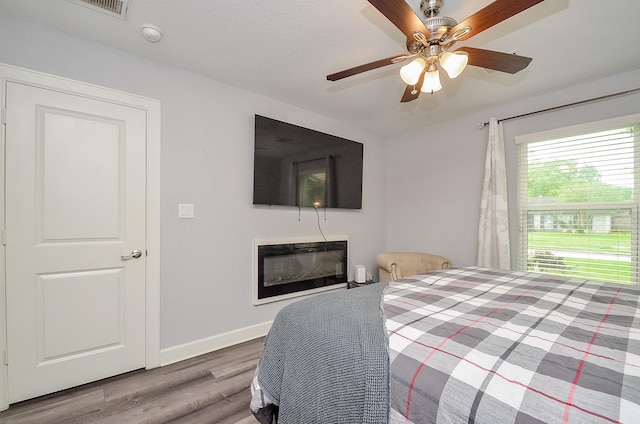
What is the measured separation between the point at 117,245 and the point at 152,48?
5.00ft

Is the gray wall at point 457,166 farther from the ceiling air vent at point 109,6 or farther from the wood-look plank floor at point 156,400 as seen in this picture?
the ceiling air vent at point 109,6

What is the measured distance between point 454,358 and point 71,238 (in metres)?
2.43

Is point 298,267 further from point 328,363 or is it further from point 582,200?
point 582,200

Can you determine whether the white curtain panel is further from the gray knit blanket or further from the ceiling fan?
the gray knit blanket

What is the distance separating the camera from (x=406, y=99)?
2004 millimetres

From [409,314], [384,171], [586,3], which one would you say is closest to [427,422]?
[409,314]

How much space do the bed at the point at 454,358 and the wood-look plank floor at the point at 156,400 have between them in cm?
59

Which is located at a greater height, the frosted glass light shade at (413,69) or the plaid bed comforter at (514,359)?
the frosted glass light shade at (413,69)

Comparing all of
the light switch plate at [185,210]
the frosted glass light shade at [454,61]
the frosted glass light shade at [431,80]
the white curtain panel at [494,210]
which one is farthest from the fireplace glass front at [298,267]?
the frosted glass light shade at [454,61]

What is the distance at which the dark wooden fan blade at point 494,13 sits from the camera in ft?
3.64

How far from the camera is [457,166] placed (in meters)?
3.33

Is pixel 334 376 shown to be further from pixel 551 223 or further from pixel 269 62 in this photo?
pixel 551 223

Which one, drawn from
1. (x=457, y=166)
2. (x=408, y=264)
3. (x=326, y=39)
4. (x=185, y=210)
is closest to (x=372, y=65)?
(x=326, y=39)

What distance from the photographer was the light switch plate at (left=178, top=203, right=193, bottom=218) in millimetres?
2275
